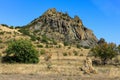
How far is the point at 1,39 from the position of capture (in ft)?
277

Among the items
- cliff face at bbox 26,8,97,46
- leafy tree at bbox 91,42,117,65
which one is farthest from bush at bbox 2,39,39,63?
cliff face at bbox 26,8,97,46

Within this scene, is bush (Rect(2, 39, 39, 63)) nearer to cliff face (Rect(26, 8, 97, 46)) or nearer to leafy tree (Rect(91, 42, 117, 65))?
leafy tree (Rect(91, 42, 117, 65))

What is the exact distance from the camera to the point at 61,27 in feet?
401

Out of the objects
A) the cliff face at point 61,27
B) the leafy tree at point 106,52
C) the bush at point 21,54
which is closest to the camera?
the bush at point 21,54

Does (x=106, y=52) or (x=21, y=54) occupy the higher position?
(x=106, y=52)

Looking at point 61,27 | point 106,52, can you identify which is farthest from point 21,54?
point 61,27

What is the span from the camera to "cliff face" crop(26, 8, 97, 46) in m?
121

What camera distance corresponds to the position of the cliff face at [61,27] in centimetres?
12144

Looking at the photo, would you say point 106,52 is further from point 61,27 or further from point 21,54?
point 61,27

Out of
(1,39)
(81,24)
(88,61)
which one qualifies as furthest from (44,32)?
(88,61)

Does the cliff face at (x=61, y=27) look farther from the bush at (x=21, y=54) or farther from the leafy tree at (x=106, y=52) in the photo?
the bush at (x=21, y=54)

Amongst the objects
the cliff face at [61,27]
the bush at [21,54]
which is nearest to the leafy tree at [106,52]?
the bush at [21,54]

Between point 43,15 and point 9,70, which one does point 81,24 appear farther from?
point 9,70

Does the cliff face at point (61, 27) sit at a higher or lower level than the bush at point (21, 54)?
higher
